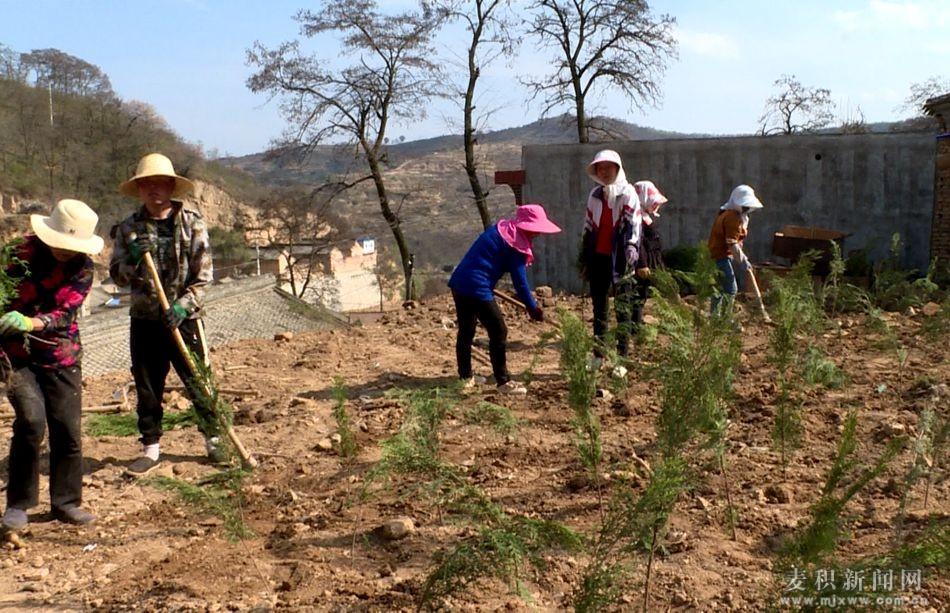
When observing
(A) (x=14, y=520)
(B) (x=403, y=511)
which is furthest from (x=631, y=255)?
(A) (x=14, y=520)

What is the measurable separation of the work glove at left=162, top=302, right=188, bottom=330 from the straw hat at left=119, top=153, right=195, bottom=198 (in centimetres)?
65

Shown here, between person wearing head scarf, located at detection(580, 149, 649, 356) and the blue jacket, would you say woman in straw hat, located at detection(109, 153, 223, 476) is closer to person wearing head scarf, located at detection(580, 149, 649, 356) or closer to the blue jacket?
the blue jacket

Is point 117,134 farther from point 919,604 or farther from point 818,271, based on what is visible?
point 919,604

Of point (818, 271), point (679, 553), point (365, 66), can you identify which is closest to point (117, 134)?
point (365, 66)

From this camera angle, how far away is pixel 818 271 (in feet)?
40.1

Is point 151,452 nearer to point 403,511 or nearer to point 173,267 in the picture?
point 173,267

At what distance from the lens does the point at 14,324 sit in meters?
3.74

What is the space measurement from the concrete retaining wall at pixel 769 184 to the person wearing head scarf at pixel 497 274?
9.46m

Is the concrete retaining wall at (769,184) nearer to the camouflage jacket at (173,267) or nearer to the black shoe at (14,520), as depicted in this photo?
the camouflage jacket at (173,267)

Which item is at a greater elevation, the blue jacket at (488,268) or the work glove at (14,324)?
the blue jacket at (488,268)

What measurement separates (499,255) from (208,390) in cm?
241

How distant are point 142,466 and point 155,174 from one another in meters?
1.65

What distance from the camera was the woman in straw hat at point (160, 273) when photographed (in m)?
4.55

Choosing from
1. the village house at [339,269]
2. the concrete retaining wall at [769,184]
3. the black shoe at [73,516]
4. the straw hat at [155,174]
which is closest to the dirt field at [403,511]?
the black shoe at [73,516]
